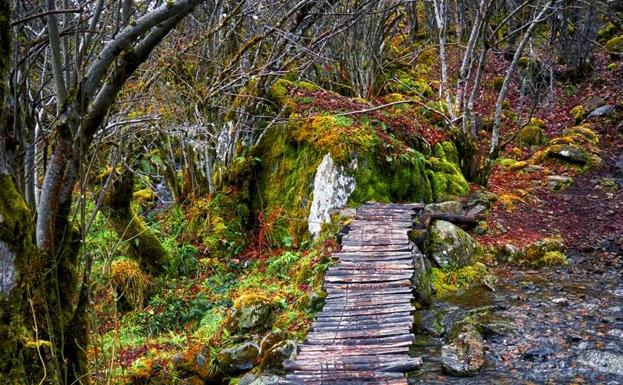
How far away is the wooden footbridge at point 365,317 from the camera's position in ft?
12.4

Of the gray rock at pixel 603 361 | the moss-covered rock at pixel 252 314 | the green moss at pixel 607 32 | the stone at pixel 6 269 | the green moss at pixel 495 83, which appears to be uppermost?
the green moss at pixel 607 32

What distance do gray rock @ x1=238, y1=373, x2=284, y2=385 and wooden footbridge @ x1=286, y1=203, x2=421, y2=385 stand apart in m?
0.68

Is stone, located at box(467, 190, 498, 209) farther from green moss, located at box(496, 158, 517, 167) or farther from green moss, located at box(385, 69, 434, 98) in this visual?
green moss, located at box(385, 69, 434, 98)

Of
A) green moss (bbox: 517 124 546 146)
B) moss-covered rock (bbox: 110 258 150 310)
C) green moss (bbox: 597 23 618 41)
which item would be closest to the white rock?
moss-covered rock (bbox: 110 258 150 310)

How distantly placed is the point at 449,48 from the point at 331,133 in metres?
12.5

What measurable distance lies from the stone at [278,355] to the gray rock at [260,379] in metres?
0.13

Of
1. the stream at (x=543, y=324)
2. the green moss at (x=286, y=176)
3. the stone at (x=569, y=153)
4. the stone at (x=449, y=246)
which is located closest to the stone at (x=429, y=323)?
the stream at (x=543, y=324)

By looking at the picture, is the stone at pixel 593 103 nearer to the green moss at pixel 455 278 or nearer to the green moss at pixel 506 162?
the green moss at pixel 506 162

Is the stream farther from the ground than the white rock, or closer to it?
closer to it

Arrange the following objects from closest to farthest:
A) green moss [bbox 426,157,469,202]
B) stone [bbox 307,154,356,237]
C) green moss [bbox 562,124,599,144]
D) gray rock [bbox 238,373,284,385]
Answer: gray rock [bbox 238,373,284,385] → stone [bbox 307,154,356,237] → green moss [bbox 426,157,469,202] → green moss [bbox 562,124,599,144]

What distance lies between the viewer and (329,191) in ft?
26.9

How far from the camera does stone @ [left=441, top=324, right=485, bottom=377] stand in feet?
15.9

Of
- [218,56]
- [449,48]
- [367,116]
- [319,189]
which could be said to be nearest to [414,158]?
[367,116]

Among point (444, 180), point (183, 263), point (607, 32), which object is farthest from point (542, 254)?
point (607, 32)
